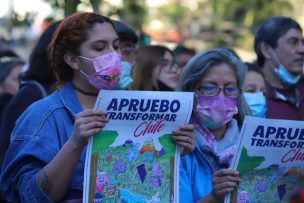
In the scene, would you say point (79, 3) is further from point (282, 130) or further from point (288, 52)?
point (282, 130)

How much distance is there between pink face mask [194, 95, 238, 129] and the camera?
352 centimetres

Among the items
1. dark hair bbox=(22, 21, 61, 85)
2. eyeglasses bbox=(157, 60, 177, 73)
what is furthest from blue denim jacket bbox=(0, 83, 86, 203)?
eyeglasses bbox=(157, 60, 177, 73)

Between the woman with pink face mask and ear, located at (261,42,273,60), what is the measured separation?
1658 mm

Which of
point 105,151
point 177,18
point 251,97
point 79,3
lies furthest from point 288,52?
point 177,18

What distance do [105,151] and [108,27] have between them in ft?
2.31

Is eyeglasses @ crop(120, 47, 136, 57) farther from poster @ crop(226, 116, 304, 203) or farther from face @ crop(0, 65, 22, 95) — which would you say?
poster @ crop(226, 116, 304, 203)

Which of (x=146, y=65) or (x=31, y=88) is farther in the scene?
(x=146, y=65)

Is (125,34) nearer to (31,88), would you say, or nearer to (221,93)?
(31,88)

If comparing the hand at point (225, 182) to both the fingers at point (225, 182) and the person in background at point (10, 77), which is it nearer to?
the fingers at point (225, 182)

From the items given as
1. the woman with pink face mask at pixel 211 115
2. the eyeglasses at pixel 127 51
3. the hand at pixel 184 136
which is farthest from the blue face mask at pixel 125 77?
the hand at pixel 184 136

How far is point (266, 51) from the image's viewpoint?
5449mm

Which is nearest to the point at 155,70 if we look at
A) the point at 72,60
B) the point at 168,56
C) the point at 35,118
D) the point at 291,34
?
the point at 168,56

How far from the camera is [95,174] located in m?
2.91

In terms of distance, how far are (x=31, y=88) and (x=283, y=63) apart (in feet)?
6.75
